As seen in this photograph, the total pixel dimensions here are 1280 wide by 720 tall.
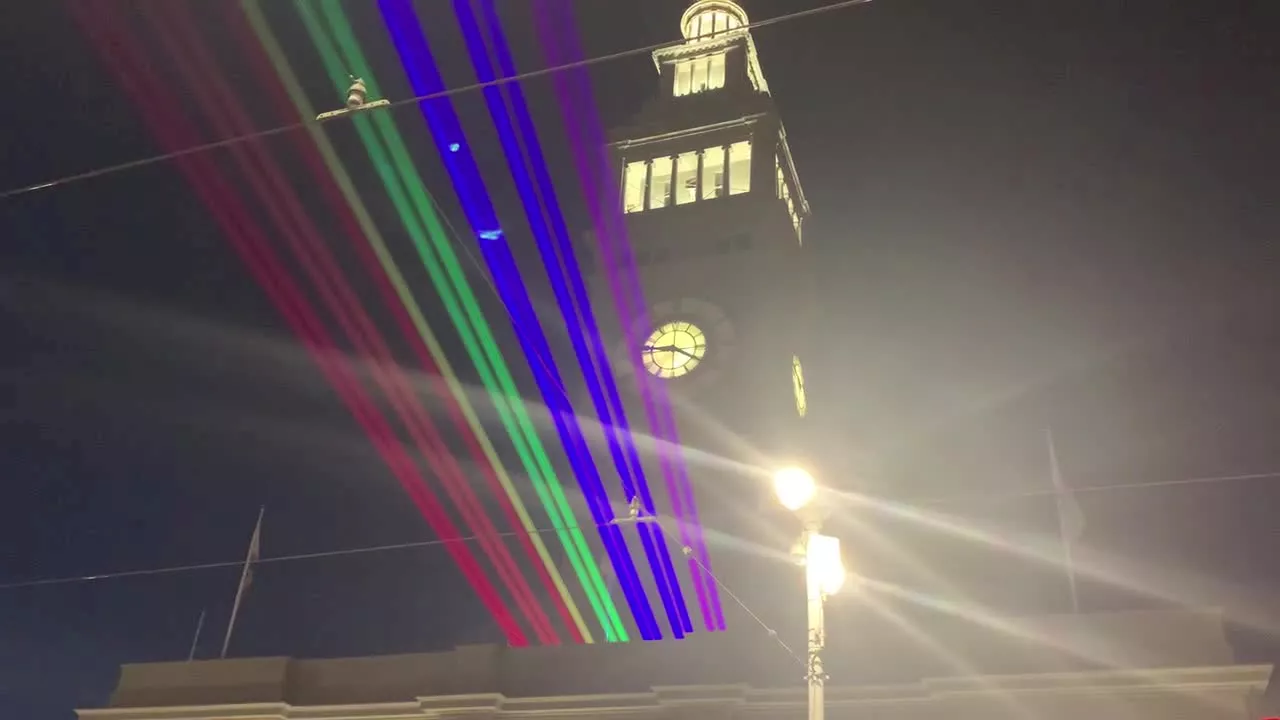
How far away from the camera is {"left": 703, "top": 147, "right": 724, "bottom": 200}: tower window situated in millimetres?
38062

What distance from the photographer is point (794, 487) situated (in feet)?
32.7

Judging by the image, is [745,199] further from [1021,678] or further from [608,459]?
[1021,678]

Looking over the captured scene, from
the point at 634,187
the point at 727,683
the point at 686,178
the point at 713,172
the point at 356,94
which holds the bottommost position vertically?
the point at 727,683

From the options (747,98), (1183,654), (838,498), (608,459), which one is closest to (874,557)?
(838,498)

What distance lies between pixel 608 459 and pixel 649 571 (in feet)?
14.9

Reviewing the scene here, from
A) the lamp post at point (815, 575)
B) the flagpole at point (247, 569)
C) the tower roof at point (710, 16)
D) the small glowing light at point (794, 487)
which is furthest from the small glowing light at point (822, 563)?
the tower roof at point (710, 16)

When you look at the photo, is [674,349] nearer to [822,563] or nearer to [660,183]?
[660,183]

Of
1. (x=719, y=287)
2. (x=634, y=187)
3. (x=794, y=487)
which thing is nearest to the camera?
(x=794, y=487)

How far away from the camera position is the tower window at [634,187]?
38438 millimetres

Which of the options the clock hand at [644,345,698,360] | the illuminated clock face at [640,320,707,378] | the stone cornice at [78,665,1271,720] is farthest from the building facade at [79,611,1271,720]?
the clock hand at [644,345,698,360]

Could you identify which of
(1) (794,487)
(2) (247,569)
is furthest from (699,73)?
(1) (794,487)

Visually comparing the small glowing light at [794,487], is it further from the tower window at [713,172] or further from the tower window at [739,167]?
the tower window at [713,172]

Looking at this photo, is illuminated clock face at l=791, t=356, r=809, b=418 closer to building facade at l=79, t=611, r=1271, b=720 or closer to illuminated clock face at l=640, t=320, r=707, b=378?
illuminated clock face at l=640, t=320, r=707, b=378

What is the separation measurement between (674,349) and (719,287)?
2598mm
